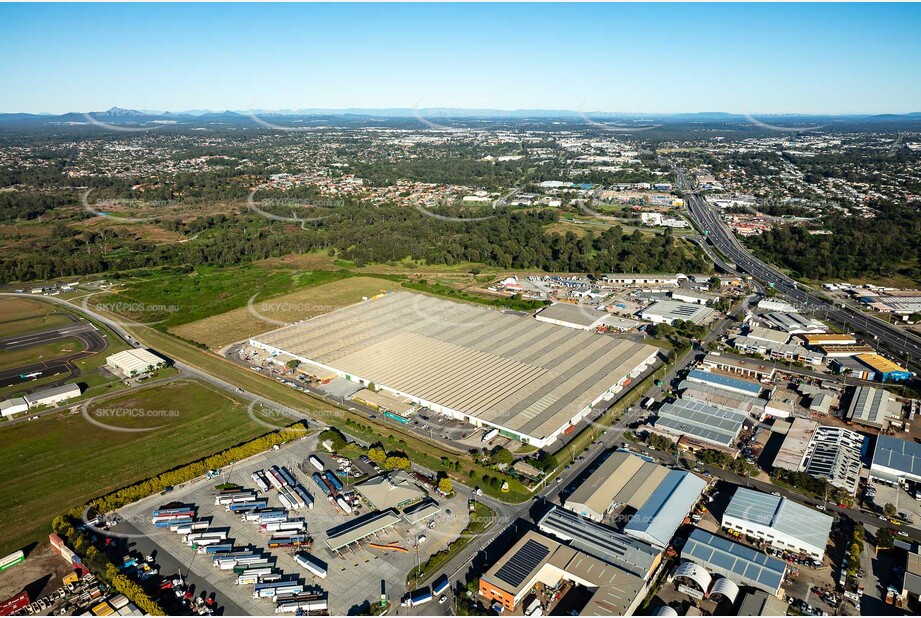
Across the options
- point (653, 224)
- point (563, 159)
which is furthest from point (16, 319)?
point (563, 159)

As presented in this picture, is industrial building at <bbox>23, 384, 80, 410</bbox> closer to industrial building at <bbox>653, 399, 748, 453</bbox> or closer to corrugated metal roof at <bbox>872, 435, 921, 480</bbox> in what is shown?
industrial building at <bbox>653, 399, 748, 453</bbox>

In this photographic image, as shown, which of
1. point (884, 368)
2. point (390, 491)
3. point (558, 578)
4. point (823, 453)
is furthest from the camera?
point (884, 368)

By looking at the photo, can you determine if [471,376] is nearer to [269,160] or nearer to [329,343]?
[329,343]

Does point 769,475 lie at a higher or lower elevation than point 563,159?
lower

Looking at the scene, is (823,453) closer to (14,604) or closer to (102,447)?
(14,604)

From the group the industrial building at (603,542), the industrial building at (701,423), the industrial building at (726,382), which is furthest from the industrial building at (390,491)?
the industrial building at (726,382)

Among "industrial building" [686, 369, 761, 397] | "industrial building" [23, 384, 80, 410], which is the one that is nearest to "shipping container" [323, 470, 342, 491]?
"industrial building" [23, 384, 80, 410]

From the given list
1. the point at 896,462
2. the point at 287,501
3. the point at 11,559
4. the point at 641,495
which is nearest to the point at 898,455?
the point at 896,462
